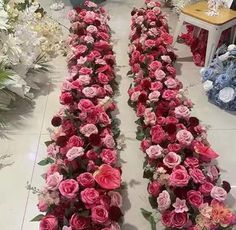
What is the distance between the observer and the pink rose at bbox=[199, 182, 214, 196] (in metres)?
1.47

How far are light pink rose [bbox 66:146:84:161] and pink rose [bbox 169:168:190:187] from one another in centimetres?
39

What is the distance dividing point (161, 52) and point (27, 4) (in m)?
1.15

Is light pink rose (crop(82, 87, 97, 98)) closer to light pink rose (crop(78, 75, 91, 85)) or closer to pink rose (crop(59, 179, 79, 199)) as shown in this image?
light pink rose (crop(78, 75, 91, 85))

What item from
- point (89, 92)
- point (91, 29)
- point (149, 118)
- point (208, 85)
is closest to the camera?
point (149, 118)

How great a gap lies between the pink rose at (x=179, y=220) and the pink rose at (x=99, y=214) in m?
0.26

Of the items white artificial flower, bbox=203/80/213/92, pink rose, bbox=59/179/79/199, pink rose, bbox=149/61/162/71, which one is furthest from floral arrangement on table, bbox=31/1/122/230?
white artificial flower, bbox=203/80/213/92

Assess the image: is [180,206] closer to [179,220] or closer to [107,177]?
[179,220]

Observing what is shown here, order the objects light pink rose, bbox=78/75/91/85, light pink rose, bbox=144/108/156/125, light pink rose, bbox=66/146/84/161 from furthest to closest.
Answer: light pink rose, bbox=78/75/91/85 → light pink rose, bbox=144/108/156/125 → light pink rose, bbox=66/146/84/161

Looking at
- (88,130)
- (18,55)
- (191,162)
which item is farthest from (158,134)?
(18,55)

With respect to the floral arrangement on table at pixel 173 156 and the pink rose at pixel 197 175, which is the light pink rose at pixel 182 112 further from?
the pink rose at pixel 197 175

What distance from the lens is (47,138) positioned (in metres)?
2.02

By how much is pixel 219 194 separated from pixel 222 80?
91 centimetres

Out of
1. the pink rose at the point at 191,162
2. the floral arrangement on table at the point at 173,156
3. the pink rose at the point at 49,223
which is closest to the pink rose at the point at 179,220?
the floral arrangement on table at the point at 173,156

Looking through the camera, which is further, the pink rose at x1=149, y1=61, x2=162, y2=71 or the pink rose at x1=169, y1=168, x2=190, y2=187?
the pink rose at x1=149, y1=61, x2=162, y2=71
